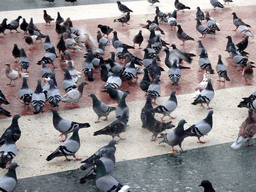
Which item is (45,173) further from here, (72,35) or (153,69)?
(72,35)

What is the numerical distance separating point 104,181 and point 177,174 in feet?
4.66

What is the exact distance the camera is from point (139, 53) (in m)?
12.0

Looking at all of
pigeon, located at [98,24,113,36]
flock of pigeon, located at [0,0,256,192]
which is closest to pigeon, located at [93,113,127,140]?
flock of pigeon, located at [0,0,256,192]

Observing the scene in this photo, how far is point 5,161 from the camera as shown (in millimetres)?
5953

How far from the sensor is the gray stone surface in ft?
18.9

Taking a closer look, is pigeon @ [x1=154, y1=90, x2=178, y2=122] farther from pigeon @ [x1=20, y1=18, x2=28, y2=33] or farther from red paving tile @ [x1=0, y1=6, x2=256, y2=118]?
pigeon @ [x1=20, y1=18, x2=28, y2=33]

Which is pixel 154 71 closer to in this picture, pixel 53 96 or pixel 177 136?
pixel 53 96

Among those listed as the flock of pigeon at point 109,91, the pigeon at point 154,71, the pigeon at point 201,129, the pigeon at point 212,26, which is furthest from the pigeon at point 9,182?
the pigeon at point 212,26

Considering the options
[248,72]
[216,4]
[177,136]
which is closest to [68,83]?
[177,136]

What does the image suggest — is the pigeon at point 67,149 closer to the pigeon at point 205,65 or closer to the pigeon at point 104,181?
the pigeon at point 104,181

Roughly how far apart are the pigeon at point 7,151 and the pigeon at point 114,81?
10.3ft

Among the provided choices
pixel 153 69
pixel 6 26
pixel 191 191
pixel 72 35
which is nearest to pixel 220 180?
pixel 191 191

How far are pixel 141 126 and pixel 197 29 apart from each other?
688 centimetres

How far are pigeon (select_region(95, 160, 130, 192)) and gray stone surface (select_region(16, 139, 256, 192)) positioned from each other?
0.42 meters
